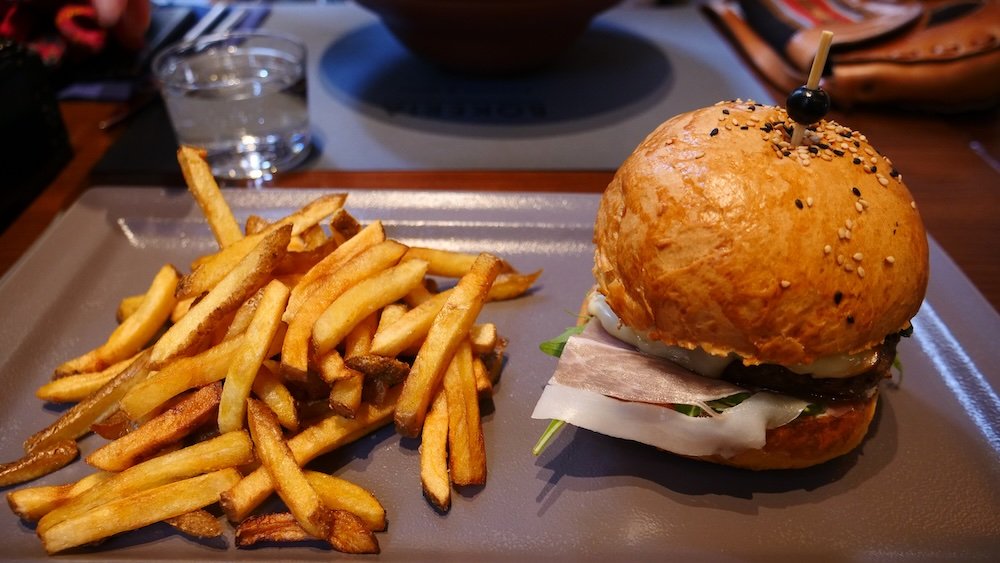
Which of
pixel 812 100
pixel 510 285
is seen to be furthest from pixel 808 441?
pixel 510 285

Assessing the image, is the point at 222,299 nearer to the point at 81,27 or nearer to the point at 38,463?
the point at 38,463

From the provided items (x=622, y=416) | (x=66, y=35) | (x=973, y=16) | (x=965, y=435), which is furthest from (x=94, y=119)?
(x=973, y=16)

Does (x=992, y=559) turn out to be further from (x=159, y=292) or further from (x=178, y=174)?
(x=178, y=174)

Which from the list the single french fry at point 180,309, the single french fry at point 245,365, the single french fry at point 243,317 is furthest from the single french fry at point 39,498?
the single french fry at point 180,309

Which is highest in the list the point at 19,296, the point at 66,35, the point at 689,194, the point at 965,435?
the point at 689,194

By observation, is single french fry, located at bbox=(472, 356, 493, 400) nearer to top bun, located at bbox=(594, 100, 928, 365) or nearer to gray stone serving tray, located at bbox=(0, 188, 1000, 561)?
gray stone serving tray, located at bbox=(0, 188, 1000, 561)

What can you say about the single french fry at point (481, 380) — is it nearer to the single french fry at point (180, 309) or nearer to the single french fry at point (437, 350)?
the single french fry at point (437, 350)
